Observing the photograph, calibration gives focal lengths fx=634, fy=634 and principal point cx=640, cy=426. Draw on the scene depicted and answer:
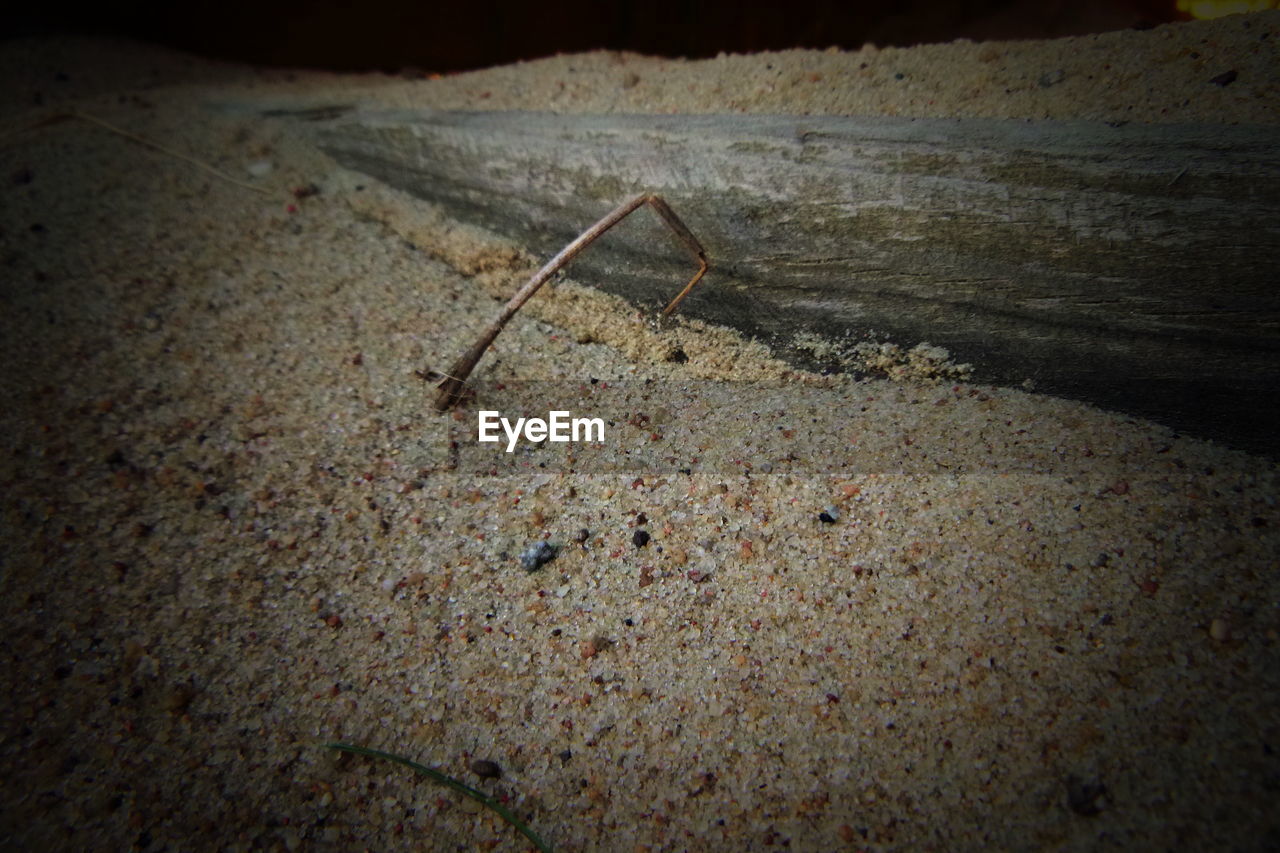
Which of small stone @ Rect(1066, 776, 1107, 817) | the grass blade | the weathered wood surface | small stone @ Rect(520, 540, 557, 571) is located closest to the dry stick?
the weathered wood surface

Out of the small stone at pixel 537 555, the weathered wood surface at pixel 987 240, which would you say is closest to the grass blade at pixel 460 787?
the small stone at pixel 537 555

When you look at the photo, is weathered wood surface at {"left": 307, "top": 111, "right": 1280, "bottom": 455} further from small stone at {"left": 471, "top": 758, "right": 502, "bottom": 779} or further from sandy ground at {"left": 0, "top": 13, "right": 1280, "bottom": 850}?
small stone at {"left": 471, "top": 758, "right": 502, "bottom": 779}

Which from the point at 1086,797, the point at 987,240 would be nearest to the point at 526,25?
the point at 987,240

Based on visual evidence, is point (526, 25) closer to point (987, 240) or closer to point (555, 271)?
point (555, 271)

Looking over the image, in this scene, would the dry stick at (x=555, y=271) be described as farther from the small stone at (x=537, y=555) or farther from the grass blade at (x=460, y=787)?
the grass blade at (x=460, y=787)

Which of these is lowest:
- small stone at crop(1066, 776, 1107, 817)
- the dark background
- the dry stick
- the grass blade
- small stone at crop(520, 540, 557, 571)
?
the grass blade

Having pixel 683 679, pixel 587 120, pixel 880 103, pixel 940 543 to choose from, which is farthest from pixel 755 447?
pixel 587 120

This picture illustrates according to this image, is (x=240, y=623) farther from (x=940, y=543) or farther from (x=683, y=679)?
(x=940, y=543)
